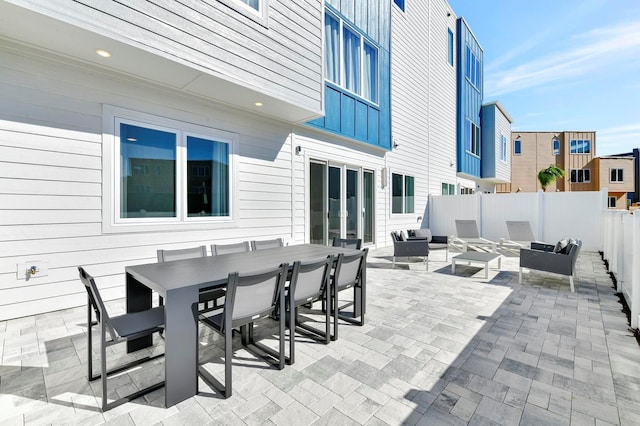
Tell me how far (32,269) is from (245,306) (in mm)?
3190

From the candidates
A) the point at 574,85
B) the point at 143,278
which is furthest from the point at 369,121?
the point at 574,85

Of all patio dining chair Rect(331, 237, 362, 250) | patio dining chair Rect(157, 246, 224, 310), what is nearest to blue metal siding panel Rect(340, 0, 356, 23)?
patio dining chair Rect(331, 237, 362, 250)

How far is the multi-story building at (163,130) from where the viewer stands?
127 inches

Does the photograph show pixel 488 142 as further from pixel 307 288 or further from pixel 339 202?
pixel 307 288

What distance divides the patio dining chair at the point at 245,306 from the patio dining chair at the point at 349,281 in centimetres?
66

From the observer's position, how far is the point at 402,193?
9.75 metres

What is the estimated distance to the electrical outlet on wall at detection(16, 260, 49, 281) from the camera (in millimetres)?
3291

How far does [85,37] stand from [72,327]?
318 cm

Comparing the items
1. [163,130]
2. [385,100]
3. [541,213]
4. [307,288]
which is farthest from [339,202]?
[541,213]

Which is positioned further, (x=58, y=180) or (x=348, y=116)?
(x=348, y=116)

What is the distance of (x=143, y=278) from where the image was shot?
2.16m

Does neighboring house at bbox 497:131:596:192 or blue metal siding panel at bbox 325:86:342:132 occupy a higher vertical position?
neighboring house at bbox 497:131:596:192

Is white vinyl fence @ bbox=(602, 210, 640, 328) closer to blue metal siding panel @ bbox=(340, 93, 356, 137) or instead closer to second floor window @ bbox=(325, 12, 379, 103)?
blue metal siding panel @ bbox=(340, 93, 356, 137)

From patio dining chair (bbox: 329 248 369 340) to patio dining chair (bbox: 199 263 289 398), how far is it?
66 cm
